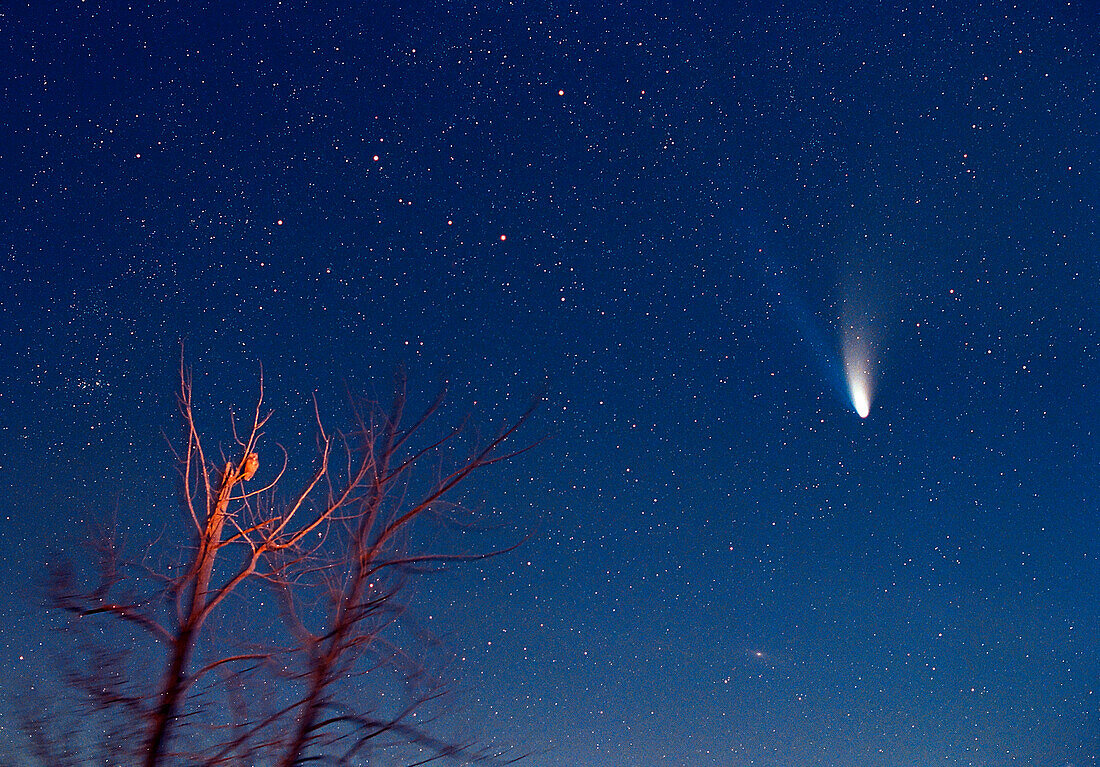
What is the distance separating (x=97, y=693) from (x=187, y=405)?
5.32 feet

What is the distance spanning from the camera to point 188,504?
4.58 meters

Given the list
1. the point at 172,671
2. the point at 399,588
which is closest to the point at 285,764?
the point at 172,671

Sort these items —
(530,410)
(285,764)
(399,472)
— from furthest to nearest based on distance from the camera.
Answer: (399,472) → (285,764) → (530,410)

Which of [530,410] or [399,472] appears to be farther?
[399,472]

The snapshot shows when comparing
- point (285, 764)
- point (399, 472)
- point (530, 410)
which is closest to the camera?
point (530, 410)

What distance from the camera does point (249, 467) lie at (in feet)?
15.5

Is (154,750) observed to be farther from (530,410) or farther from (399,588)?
(530,410)

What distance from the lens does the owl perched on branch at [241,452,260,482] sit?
15.5 feet

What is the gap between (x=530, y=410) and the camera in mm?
3906

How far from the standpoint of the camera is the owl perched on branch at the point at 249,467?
186 inches

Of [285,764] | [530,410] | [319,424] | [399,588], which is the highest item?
[319,424]

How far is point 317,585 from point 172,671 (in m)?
0.86

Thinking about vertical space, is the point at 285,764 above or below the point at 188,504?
below

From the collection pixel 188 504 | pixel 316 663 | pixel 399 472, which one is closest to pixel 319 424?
pixel 399 472
